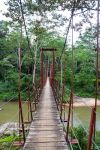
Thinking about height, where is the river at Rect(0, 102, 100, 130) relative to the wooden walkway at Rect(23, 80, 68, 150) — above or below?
below

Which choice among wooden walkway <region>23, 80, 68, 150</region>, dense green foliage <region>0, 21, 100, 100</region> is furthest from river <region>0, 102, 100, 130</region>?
wooden walkway <region>23, 80, 68, 150</region>

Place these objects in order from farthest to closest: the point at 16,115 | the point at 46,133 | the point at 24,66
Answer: the point at 24,66 < the point at 16,115 < the point at 46,133

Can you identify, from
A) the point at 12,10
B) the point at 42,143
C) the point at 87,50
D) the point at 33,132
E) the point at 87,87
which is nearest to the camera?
the point at 42,143

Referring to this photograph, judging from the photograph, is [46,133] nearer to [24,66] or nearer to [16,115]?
[16,115]

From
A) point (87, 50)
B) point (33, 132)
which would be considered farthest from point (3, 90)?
point (33, 132)

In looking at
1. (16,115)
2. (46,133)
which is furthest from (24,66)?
(46,133)

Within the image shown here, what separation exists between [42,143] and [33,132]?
0.43 m

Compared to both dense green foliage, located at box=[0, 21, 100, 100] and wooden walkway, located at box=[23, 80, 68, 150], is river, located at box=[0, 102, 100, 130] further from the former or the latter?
wooden walkway, located at box=[23, 80, 68, 150]

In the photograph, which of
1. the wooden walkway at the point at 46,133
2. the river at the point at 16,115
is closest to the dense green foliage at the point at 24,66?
the river at the point at 16,115

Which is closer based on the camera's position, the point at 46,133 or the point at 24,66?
the point at 46,133

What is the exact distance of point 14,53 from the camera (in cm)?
1819

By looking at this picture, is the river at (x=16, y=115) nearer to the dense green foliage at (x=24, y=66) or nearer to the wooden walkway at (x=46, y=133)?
the dense green foliage at (x=24, y=66)

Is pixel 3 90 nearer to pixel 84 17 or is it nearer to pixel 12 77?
pixel 12 77

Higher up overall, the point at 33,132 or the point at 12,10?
the point at 12,10
